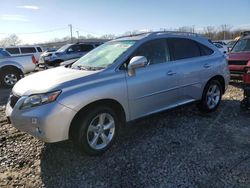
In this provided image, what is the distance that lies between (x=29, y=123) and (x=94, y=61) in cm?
169

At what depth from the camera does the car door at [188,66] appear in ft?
16.7

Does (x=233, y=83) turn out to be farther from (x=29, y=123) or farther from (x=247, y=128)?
(x=29, y=123)

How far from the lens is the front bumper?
352cm

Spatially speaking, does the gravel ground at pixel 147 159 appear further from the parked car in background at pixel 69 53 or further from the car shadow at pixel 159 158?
the parked car in background at pixel 69 53

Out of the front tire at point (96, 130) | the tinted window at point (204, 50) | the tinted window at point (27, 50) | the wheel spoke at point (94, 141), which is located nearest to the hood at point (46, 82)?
the front tire at point (96, 130)

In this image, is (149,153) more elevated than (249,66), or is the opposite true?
(249,66)

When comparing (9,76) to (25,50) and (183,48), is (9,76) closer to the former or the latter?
(25,50)

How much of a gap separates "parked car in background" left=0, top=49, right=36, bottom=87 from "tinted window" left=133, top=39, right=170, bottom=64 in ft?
27.4

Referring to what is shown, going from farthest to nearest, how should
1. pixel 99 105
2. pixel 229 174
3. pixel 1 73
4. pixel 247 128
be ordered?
pixel 1 73
pixel 247 128
pixel 99 105
pixel 229 174

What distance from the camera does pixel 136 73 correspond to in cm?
437

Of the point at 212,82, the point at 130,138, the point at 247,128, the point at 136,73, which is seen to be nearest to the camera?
the point at 136,73

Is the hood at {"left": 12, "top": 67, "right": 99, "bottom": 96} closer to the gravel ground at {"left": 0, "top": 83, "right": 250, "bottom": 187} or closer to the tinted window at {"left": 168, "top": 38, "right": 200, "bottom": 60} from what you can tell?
the gravel ground at {"left": 0, "top": 83, "right": 250, "bottom": 187}

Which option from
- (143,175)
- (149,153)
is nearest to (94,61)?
(149,153)

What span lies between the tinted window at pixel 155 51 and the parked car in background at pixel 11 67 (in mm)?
8362
